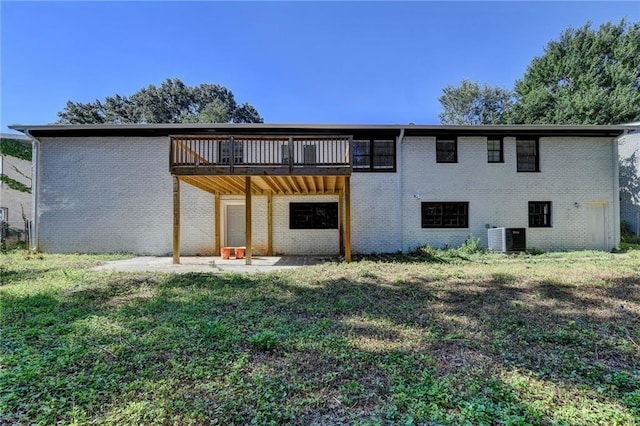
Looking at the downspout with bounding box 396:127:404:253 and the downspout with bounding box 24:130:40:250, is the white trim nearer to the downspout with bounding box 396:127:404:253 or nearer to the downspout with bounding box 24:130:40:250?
the downspout with bounding box 396:127:404:253

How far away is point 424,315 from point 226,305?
125 inches

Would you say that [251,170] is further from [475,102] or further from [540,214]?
[475,102]

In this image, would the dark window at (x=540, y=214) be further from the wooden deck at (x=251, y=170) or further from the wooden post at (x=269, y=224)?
the wooden post at (x=269, y=224)

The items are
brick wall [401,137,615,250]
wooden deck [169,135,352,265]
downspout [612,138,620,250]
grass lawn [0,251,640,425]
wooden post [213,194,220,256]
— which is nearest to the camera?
grass lawn [0,251,640,425]

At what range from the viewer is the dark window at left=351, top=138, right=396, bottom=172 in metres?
12.7

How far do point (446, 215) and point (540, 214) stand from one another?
382 centimetres

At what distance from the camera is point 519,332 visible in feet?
13.6

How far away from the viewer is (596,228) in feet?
42.2

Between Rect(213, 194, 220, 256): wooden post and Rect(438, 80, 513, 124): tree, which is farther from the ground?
Rect(438, 80, 513, 124): tree

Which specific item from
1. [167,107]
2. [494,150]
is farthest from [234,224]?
[167,107]

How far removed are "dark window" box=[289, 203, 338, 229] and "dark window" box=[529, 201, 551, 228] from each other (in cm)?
782

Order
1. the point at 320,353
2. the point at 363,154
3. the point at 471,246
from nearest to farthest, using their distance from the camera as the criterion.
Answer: the point at 320,353 → the point at 471,246 → the point at 363,154

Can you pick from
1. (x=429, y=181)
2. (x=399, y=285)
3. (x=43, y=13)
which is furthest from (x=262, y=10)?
(x=399, y=285)

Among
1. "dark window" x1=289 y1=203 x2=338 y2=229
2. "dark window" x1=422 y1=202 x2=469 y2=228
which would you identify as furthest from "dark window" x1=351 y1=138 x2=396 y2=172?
"dark window" x1=422 y1=202 x2=469 y2=228
